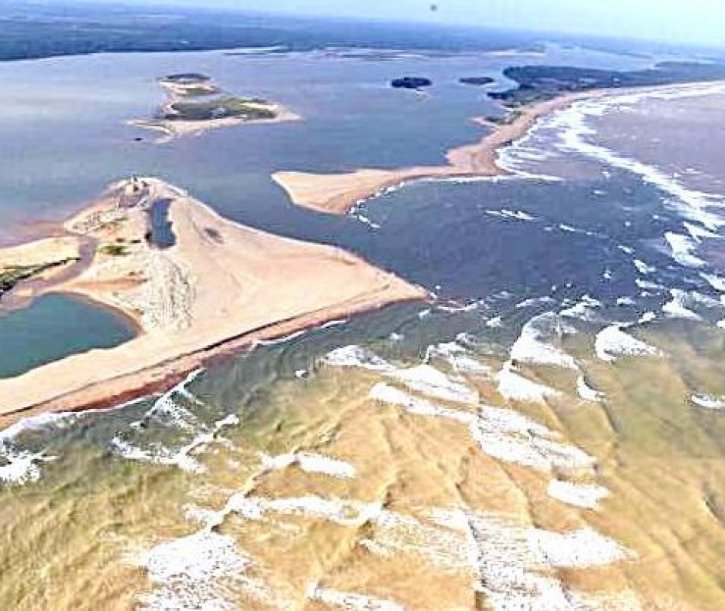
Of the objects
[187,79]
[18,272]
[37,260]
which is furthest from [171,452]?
[187,79]

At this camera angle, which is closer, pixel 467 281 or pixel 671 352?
pixel 671 352

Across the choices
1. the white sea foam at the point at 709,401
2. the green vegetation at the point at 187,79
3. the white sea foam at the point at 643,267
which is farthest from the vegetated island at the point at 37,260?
the green vegetation at the point at 187,79

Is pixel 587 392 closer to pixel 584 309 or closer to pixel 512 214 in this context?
pixel 584 309

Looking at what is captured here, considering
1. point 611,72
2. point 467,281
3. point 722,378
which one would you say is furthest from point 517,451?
point 611,72

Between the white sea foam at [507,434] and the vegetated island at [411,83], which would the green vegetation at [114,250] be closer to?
the white sea foam at [507,434]

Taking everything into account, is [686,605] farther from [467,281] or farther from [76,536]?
[467,281]

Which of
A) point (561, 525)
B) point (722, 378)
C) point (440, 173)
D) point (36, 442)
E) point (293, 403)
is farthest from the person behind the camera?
point (440, 173)

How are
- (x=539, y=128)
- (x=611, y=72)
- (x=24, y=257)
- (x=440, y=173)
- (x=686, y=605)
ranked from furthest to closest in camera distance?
(x=611, y=72), (x=539, y=128), (x=440, y=173), (x=24, y=257), (x=686, y=605)
